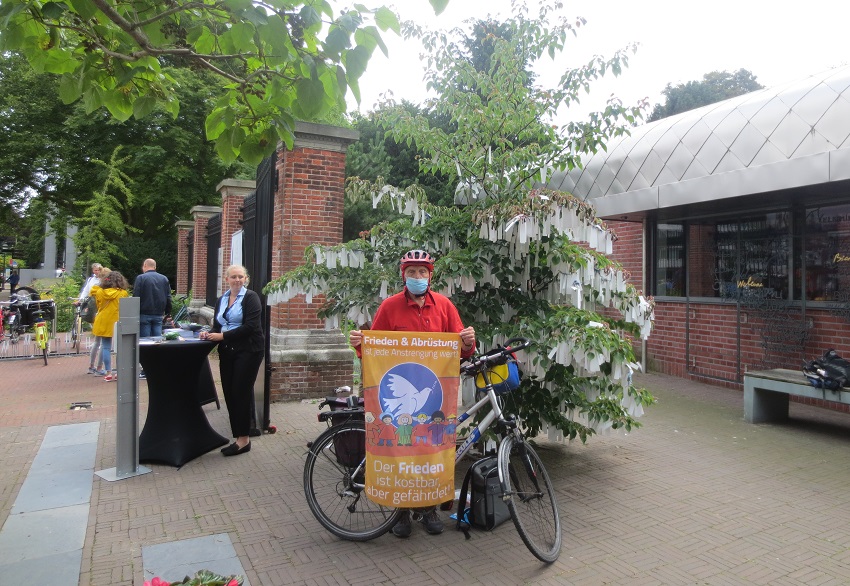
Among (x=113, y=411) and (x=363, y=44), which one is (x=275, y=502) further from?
(x=113, y=411)

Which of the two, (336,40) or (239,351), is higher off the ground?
(336,40)

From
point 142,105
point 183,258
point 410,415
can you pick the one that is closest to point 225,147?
point 142,105

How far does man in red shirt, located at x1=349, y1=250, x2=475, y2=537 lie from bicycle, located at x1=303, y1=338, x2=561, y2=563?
182 mm

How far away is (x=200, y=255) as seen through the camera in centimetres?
1750

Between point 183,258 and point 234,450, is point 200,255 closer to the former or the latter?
point 183,258

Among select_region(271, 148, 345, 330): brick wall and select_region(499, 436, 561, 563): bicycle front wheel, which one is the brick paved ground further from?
select_region(271, 148, 345, 330): brick wall

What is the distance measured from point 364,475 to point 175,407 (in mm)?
2574

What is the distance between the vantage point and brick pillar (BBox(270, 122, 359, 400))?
8.08 m

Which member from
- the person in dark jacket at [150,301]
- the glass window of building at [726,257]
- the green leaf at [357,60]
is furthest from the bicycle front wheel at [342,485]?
the glass window of building at [726,257]

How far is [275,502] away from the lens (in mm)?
4672

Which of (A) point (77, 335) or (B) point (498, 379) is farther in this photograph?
(A) point (77, 335)

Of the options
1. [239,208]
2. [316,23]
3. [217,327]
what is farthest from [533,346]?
[239,208]

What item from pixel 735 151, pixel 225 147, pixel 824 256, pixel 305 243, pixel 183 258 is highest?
pixel 735 151

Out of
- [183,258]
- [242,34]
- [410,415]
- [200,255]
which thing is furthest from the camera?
[183,258]
